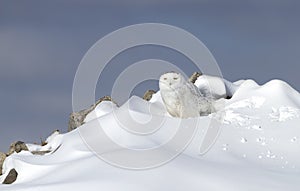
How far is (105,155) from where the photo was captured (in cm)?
852

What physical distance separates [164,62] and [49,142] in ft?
12.4

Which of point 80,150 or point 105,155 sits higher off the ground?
point 80,150

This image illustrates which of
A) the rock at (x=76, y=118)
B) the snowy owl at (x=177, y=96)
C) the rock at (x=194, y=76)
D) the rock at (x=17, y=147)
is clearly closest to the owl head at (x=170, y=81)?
the snowy owl at (x=177, y=96)

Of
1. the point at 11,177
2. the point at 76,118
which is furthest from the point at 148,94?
the point at 11,177

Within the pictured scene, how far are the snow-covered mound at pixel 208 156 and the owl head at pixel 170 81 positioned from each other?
67cm

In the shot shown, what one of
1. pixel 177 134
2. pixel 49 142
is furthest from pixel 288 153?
pixel 49 142

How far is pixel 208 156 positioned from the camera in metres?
9.06

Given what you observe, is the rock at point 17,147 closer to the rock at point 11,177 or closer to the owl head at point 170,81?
the rock at point 11,177

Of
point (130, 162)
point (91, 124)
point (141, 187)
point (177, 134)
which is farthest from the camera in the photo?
point (91, 124)

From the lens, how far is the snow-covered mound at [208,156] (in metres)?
7.64

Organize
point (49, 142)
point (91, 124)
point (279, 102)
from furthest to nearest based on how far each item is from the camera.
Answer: point (49, 142) < point (279, 102) < point (91, 124)

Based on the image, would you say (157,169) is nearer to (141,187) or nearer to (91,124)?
(141,187)

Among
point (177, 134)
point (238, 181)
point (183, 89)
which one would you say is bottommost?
point (238, 181)

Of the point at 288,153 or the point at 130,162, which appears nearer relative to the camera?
the point at 130,162
